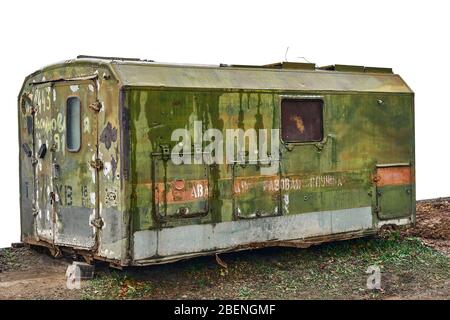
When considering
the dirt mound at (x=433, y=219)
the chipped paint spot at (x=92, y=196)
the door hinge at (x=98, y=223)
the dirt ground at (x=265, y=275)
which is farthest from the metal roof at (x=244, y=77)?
the dirt mound at (x=433, y=219)

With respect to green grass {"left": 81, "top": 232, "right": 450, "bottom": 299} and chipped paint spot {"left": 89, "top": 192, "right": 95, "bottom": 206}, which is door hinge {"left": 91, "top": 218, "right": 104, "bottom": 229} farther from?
green grass {"left": 81, "top": 232, "right": 450, "bottom": 299}

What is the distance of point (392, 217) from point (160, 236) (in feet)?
14.2

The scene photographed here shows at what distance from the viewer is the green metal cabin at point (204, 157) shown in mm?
8664

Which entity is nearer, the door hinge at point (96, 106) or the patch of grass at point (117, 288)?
the patch of grass at point (117, 288)

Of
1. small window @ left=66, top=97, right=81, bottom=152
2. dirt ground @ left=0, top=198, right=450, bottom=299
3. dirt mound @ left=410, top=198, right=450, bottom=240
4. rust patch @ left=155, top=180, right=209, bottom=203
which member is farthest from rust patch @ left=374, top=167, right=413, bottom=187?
small window @ left=66, top=97, right=81, bottom=152

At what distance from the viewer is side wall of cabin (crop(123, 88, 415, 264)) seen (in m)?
8.64

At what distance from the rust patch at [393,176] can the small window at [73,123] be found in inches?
181

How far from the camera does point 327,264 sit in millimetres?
10336

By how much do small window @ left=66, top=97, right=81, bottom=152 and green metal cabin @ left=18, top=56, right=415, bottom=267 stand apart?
3 centimetres

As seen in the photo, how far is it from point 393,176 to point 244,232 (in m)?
3.11

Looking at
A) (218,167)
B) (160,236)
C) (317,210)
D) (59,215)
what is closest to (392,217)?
(317,210)

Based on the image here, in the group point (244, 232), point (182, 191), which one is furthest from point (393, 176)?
point (182, 191)

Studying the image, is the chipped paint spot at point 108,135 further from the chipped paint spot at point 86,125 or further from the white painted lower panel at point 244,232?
the white painted lower panel at point 244,232

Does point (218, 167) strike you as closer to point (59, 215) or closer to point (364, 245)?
point (59, 215)
